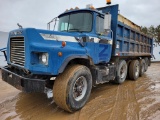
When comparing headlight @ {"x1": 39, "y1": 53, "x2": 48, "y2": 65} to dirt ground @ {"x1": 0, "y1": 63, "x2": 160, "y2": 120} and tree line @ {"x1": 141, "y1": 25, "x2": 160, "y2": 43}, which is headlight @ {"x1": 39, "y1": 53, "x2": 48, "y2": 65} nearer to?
dirt ground @ {"x1": 0, "y1": 63, "x2": 160, "y2": 120}

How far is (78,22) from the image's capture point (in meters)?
5.08

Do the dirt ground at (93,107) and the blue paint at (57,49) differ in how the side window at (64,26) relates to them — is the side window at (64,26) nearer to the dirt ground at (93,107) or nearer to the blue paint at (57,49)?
the blue paint at (57,49)

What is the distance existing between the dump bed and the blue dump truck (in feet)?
0.12

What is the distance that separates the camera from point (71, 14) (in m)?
5.36

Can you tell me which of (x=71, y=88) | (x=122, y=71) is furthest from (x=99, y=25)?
(x=122, y=71)

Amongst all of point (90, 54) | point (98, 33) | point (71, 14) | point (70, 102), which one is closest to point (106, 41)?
point (98, 33)

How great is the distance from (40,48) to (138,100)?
11.0ft

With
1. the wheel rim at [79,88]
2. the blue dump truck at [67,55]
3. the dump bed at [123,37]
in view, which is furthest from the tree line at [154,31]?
the wheel rim at [79,88]

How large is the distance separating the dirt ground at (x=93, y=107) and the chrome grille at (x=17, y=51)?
1.21 meters

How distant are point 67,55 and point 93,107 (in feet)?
5.29

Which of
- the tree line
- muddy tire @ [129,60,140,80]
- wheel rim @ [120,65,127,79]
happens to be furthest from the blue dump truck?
the tree line

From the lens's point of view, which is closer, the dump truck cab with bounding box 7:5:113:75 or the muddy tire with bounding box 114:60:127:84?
the dump truck cab with bounding box 7:5:113:75

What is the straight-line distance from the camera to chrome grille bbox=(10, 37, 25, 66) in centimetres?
393

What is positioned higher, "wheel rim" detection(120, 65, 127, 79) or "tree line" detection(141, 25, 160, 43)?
"tree line" detection(141, 25, 160, 43)
